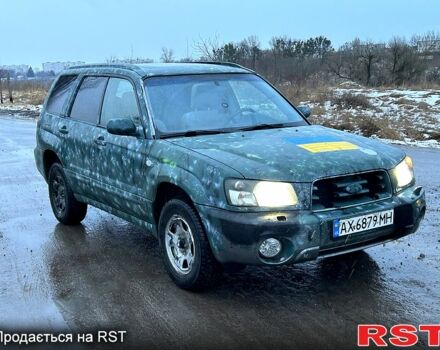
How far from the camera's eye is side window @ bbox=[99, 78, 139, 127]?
5.11 meters

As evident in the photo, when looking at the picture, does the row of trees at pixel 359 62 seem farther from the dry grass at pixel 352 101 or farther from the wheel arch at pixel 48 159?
the wheel arch at pixel 48 159

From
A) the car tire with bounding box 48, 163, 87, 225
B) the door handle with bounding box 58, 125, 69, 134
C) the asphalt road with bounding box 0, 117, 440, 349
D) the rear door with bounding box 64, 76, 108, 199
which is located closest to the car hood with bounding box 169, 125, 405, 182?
the asphalt road with bounding box 0, 117, 440, 349

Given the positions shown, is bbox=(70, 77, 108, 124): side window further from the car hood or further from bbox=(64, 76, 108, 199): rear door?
the car hood

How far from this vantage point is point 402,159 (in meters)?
4.43

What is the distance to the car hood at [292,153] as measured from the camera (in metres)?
3.87

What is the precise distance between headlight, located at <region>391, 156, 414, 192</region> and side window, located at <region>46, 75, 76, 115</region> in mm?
3796

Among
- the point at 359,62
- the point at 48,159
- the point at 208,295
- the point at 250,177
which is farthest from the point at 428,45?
the point at 250,177

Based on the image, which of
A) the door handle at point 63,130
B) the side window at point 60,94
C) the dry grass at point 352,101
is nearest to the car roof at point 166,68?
the side window at point 60,94

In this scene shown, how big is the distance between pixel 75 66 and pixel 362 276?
13.5ft

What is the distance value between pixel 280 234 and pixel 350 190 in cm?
64

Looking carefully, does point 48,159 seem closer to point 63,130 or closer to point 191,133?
point 63,130

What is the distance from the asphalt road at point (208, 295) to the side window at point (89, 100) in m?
1.31

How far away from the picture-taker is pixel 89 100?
5.89 metres

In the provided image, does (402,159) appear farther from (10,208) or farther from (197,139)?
(10,208)
